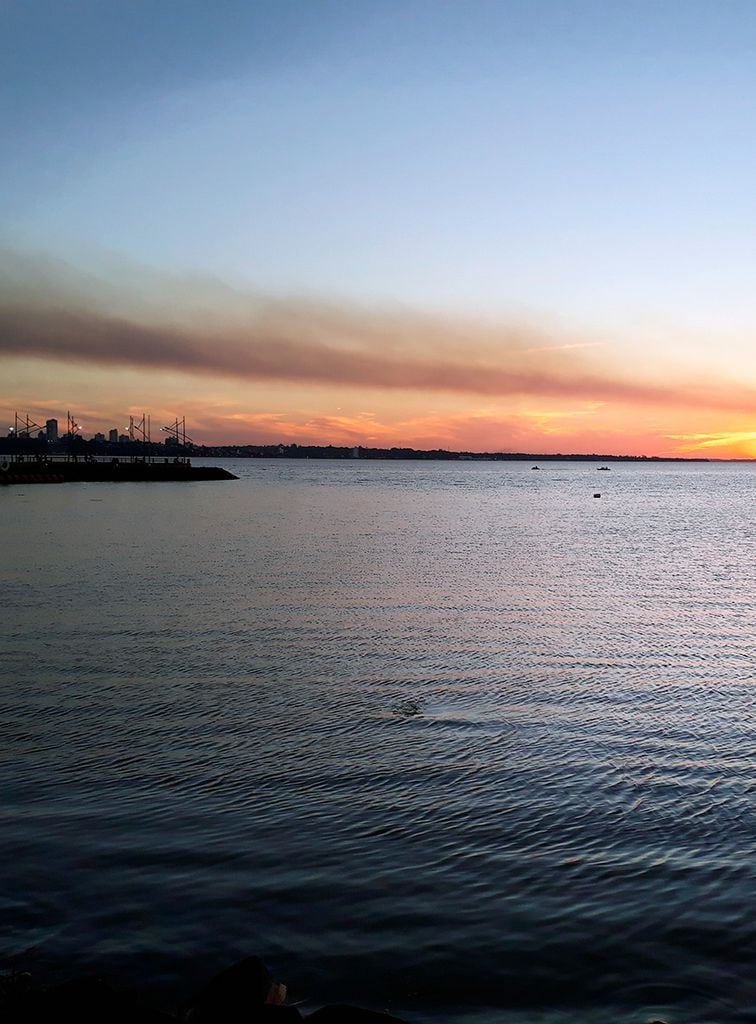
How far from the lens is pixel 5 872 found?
8.77m

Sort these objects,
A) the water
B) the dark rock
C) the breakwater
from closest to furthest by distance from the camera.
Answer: the dark rock, the water, the breakwater

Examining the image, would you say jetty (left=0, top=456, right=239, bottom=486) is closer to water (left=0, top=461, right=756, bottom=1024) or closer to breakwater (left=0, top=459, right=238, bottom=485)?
breakwater (left=0, top=459, right=238, bottom=485)

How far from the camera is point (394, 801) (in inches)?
428

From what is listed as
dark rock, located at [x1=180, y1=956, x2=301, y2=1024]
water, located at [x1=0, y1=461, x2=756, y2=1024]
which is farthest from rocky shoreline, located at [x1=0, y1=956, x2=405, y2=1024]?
water, located at [x1=0, y1=461, x2=756, y2=1024]

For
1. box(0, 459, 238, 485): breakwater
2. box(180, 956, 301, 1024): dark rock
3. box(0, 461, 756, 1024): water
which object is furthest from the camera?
box(0, 459, 238, 485): breakwater

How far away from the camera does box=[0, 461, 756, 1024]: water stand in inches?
282

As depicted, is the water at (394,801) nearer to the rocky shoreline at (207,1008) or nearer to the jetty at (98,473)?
the rocky shoreline at (207,1008)

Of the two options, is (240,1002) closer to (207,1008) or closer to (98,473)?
(207,1008)

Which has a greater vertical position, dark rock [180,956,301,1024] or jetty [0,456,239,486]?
jetty [0,456,239,486]

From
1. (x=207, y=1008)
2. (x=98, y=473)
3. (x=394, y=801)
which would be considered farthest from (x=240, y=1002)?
(x=98, y=473)

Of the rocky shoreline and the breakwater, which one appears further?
the breakwater

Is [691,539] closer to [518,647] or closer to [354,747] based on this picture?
[518,647]

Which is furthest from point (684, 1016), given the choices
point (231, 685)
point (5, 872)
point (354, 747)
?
point (231, 685)

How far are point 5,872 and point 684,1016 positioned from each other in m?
6.36
